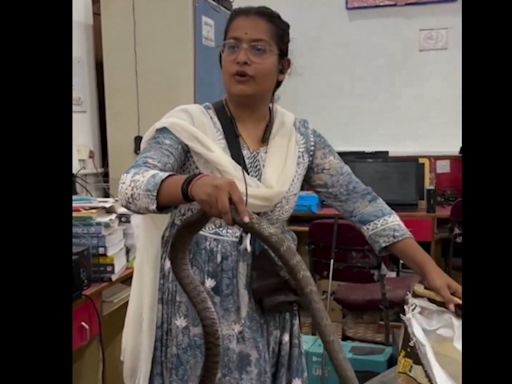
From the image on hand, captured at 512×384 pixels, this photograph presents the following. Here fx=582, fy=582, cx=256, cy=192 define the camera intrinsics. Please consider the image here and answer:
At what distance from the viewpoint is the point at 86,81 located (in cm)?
312

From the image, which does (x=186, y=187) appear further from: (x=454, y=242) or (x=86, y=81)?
(x=454, y=242)

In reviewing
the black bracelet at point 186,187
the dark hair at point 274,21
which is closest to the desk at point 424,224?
the dark hair at point 274,21

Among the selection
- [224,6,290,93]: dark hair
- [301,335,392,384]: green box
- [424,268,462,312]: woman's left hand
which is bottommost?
[301,335,392,384]: green box

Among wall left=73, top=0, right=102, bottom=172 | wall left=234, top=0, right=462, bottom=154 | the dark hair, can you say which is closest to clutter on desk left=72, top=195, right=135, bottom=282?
wall left=73, top=0, right=102, bottom=172

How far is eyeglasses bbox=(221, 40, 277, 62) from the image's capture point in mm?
1175

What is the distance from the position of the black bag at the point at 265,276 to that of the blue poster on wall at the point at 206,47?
183 cm

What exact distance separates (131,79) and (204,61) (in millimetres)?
403

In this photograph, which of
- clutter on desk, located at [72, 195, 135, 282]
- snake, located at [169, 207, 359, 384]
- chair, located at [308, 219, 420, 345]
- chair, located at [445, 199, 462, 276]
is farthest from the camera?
chair, located at [445, 199, 462, 276]

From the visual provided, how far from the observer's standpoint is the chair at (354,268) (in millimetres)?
2734

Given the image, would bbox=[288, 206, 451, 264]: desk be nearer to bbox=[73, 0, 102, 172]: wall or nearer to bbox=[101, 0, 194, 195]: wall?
bbox=[101, 0, 194, 195]: wall

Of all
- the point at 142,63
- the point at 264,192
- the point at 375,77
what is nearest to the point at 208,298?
the point at 264,192

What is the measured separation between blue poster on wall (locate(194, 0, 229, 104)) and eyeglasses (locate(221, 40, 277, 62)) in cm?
180

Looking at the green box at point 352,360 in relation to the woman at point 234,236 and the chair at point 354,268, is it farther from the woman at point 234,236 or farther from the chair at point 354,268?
the woman at point 234,236
